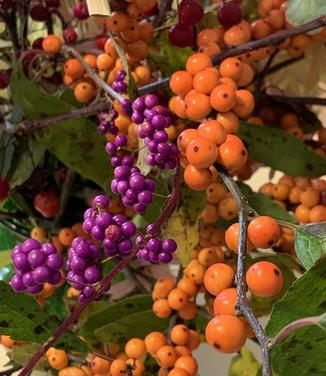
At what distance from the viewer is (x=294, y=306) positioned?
0.95 ft

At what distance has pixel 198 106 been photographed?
0.37 metres

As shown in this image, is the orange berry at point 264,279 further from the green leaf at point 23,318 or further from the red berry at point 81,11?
the red berry at point 81,11

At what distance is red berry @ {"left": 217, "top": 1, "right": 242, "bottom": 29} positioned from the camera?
1.49 feet

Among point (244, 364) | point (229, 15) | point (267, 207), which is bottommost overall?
point (244, 364)

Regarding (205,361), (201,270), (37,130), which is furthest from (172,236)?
(205,361)

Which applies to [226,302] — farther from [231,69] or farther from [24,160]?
[24,160]

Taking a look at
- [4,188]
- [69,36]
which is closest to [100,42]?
[69,36]

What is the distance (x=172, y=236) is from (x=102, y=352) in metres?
0.10

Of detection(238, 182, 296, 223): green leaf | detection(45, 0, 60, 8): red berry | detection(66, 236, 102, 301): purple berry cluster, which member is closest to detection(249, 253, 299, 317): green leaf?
detection(238, 182, 296, 223): green leaf

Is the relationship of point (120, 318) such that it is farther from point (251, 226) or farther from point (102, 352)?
point (251, 226)

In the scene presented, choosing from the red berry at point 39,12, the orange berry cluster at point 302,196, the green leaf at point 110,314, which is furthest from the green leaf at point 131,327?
the red berry at point 39,12

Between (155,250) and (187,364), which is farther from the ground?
(155,250)

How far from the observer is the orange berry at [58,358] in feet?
1.39

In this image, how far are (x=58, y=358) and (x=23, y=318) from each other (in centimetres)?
6
